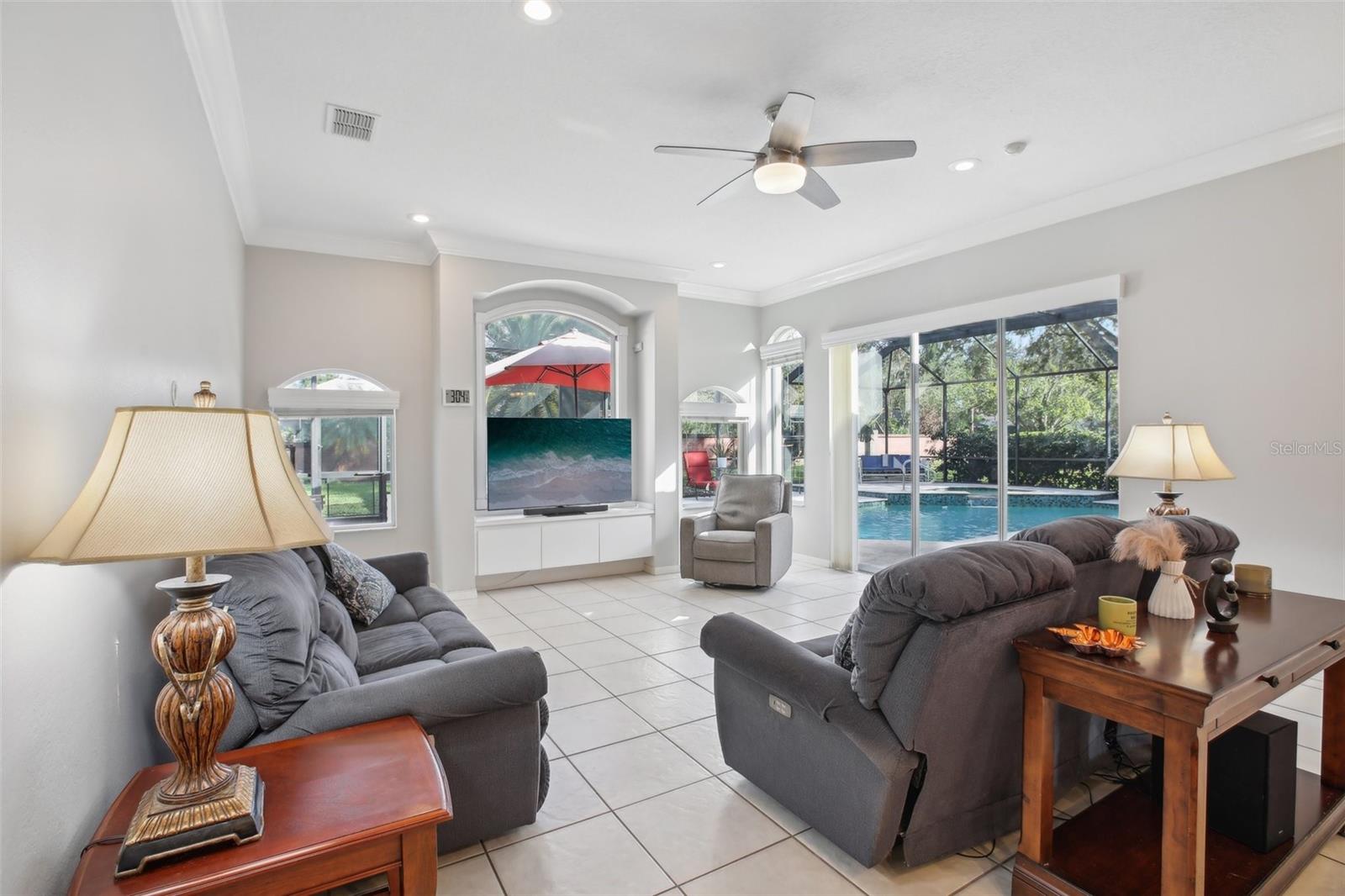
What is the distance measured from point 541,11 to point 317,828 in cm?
265

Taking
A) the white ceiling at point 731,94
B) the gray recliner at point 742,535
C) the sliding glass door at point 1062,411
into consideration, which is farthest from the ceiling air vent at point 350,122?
the sliding glass door at point 1062,411

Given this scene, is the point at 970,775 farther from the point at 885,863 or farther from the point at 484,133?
the point at 484,133

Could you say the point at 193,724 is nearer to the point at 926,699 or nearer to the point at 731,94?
the point at 926,699

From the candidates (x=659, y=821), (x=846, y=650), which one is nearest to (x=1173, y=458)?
(x=846, y=650)

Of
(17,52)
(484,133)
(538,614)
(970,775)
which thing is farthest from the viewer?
(538,614)

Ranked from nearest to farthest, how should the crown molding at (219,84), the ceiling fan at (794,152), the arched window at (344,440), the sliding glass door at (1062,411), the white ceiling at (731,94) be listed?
the crown molding at (219,84)
the white ceiling at (731,94)
the ceiling fan at (794,152)
the sliding glass door at (1062,411)
the arched window at (344,440)

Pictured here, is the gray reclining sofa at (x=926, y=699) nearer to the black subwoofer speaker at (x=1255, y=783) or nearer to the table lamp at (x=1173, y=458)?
the black subwoofer speaker at (x=1255, y=783)

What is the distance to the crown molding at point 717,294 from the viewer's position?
676 cm

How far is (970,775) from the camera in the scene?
6.21ft

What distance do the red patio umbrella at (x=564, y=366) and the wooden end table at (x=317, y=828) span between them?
15.0 ft

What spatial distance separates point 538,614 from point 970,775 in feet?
11.3

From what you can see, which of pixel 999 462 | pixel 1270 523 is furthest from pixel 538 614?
pixel 1270 523

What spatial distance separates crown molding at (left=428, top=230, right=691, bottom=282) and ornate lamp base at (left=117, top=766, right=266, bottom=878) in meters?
4.53

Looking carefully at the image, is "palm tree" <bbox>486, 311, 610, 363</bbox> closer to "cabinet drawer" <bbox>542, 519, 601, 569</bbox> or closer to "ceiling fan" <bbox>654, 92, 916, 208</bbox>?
"cabinet drawer" <bbox>542, 519, 601, 569</bbox>
